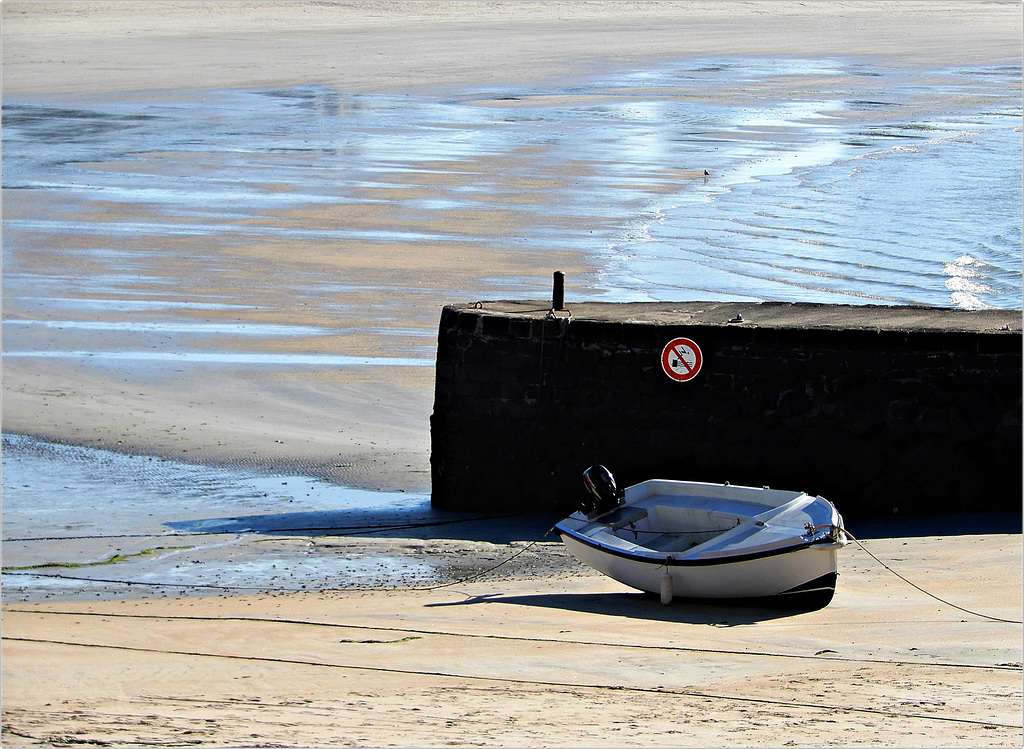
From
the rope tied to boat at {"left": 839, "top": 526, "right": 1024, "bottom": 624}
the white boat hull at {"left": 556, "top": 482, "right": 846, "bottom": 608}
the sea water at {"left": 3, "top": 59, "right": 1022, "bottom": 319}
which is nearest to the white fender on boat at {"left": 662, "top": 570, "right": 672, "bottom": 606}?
the white boat hull at {"left": 556, "top": 482, "right": 846, "bottom": 608}

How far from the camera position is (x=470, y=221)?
23.2 meters

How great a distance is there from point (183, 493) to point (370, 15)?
5489cm

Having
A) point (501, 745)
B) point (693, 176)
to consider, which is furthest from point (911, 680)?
point (693, 176)

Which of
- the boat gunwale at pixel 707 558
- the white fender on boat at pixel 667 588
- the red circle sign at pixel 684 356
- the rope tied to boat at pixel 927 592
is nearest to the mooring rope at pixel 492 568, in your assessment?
the boat gunwale at pixel 707 558

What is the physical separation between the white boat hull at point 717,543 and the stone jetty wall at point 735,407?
1.34m

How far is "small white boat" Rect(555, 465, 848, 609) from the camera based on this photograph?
321 inches

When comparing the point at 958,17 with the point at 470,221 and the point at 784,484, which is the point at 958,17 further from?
the point at 784,484

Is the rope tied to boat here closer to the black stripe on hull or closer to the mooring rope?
the black stripe on hull

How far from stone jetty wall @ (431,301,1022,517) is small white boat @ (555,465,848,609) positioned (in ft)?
4.40

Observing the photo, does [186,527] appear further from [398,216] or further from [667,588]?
[398,216]

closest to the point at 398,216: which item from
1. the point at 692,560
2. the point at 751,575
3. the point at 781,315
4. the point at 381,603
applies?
the point at 781,315

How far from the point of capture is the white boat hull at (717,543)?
815cm

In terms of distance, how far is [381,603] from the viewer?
8.65 m

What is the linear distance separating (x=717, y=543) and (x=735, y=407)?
230 centimetres
